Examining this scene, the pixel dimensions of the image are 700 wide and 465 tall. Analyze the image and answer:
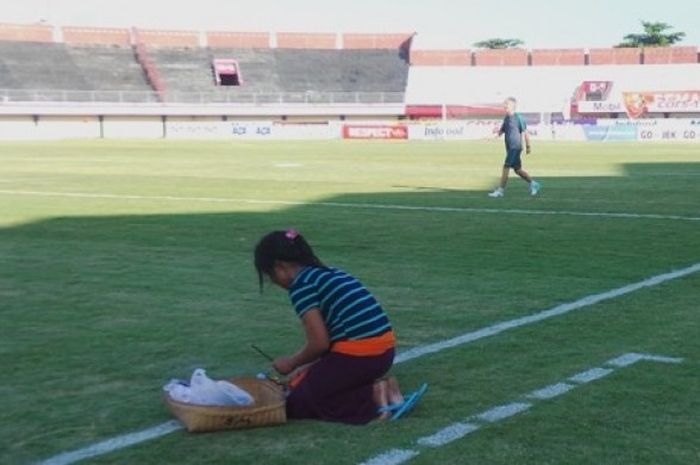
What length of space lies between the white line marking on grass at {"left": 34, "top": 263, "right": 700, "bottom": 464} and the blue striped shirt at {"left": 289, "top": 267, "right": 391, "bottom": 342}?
0.98 m

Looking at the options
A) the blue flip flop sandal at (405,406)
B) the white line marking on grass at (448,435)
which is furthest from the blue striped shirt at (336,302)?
the white line marking on grass at (448,435)

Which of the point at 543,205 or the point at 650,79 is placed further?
the point at 650,79

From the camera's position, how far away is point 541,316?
28.0ft

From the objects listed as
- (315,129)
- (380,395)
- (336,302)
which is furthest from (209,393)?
(315,129)

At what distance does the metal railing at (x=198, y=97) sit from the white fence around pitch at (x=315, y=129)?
58.4 inches

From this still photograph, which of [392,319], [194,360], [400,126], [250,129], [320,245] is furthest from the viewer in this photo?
[250,129]

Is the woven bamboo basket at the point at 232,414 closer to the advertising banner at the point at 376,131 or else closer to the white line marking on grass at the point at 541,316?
the white line marking on grass at the point at 541,316

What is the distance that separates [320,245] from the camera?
511 inches

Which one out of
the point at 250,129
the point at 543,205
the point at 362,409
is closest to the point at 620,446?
the point at 362,409

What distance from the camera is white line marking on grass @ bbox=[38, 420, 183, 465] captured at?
508cm

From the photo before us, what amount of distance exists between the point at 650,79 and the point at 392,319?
261ft

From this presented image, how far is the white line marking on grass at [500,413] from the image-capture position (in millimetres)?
5109

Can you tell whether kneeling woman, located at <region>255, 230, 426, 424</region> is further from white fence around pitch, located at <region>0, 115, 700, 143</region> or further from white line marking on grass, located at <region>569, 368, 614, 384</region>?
white fence around pitch, located at <region>0, 115, 700, 143</region>

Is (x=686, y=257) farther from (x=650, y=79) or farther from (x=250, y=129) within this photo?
(x=650, y=79)
